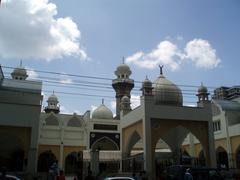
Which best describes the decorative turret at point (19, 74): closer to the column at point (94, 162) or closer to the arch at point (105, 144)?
the arch at point (105, 144)

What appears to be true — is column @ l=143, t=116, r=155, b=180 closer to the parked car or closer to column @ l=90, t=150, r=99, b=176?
column @ l=90, t=150, r=99, b=176

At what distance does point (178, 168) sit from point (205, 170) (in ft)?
3.84

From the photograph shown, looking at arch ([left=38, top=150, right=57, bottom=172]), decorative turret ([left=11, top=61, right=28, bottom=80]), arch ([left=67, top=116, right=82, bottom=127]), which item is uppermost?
decorative turret ([left=11, top=61, right=28, bottom=80])

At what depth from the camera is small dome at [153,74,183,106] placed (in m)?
22.8

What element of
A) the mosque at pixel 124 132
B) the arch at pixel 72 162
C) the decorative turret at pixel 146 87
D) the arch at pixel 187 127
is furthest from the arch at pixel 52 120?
the arch at pixel 187 127

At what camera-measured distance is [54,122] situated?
32.8m

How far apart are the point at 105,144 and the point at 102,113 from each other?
4208mm

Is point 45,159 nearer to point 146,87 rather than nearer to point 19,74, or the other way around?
point 19,74

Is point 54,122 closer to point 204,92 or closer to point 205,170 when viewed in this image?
point 204,92

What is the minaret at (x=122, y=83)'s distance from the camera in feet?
135

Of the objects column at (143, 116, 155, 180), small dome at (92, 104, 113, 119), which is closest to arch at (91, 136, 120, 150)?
small dome at (92, 104, 113, 119)

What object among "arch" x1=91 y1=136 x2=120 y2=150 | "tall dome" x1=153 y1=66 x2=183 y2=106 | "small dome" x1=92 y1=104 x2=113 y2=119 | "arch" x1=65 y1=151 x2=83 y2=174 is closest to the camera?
"tall dome" x1=153 y1=66 x2=183 y2=106

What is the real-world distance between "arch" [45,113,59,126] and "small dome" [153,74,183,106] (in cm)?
1340

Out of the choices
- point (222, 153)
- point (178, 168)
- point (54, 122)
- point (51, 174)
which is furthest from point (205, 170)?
point (54, 122)
